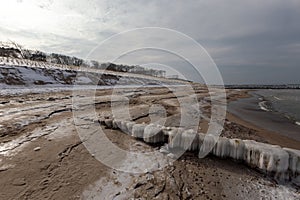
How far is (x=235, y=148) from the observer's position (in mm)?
5578

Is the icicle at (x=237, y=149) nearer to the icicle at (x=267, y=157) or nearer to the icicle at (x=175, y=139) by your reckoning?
the icicle at (x=267, y=157)

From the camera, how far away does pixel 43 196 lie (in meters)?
3.70

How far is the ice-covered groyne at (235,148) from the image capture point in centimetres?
482

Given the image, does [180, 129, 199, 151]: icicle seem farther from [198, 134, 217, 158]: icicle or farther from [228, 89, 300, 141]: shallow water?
[228, 89, 300, 141]: shallow water

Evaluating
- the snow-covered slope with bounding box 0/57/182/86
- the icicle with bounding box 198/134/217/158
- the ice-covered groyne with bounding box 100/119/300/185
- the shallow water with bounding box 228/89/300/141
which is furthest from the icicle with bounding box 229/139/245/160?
the snow-covered slope with bounding box 0/57/182/86

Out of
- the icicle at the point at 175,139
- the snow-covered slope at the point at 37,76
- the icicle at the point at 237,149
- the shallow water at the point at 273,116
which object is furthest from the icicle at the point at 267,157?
the snow-covered slope at the point at 37,76

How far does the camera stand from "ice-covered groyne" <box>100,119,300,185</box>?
190 inches

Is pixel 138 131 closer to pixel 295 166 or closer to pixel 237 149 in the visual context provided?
pixel 237 149

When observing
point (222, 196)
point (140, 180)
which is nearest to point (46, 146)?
point (140, 180)

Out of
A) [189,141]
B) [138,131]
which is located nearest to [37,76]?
[138,131]

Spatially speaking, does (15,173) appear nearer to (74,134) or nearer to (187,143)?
(74,134)

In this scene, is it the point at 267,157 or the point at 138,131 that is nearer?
the point at 267,157

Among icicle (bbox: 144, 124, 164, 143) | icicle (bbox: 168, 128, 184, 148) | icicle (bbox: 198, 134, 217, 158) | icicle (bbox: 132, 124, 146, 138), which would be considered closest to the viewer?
icicle (bbox: 198, 134, 217, 158)

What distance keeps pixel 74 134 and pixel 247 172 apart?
5.70 metres
